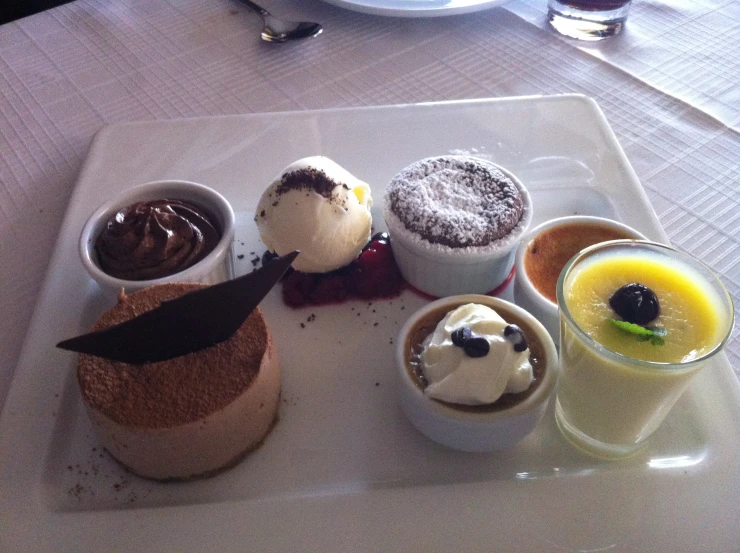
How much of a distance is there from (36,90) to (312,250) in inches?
46.0

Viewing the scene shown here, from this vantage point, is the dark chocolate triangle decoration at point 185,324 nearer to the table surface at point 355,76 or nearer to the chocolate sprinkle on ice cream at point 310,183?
the chocolate sprinkle on ice cream at point 310,183

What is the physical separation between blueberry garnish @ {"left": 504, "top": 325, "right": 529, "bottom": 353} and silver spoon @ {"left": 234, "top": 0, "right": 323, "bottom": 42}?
54.0 inches

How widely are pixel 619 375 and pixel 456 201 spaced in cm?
55

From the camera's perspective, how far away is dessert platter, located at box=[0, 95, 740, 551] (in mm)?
974

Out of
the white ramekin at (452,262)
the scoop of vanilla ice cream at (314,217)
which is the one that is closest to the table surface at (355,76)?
the white ramekin at (452,262)

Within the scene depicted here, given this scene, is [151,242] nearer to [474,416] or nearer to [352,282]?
[352,282]

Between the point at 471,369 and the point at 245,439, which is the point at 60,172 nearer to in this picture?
the point at 245,439

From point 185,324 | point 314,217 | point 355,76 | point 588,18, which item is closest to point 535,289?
point 314,217

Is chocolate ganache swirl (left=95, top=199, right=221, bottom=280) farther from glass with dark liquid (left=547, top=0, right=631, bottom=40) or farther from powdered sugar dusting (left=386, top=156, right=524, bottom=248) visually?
glass with dark liquid (left=547, top=0, right=631, bottom=40)

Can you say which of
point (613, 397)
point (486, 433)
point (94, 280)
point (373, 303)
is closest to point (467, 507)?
point (486, 433)

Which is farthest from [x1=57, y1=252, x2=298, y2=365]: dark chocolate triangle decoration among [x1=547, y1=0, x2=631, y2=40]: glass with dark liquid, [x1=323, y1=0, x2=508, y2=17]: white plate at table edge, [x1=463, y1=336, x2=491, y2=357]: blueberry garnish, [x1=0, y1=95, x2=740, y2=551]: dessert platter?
[x1=547, y1=0, x2=631, y2=40]: glass with dark liquid

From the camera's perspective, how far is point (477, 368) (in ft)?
3.36

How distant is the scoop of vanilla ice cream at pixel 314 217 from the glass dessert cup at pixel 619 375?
49 centimetres

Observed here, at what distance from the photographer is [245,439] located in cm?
107
